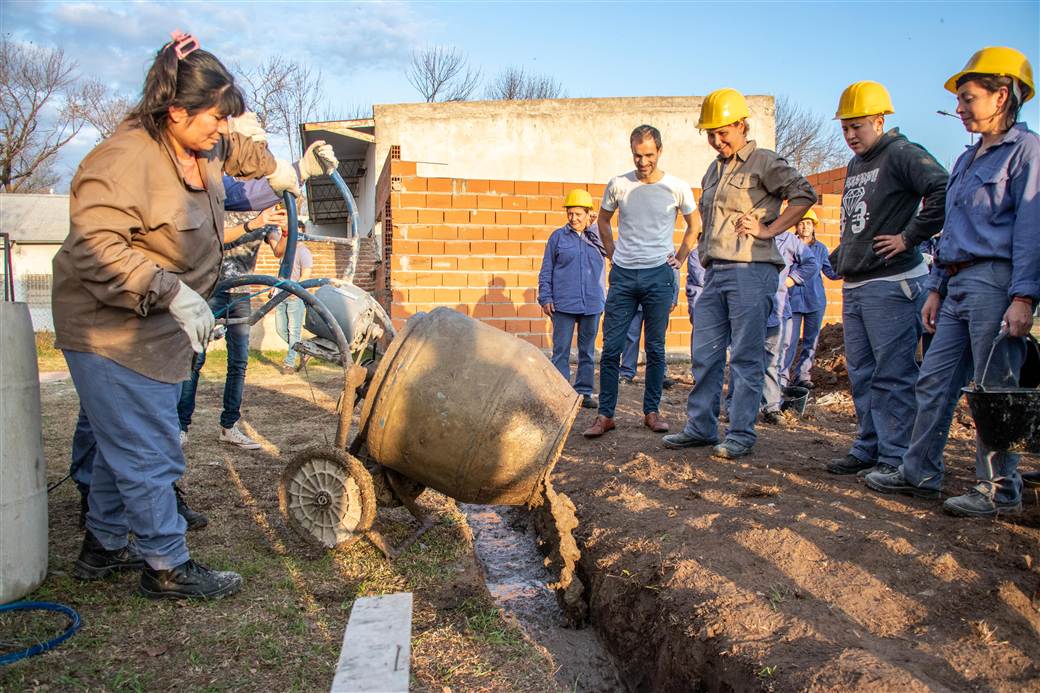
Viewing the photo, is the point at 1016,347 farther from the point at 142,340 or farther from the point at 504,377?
the point at 142,340

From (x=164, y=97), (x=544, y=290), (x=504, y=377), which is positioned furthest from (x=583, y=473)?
(x=164, y=97)

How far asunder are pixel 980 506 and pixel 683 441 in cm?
178

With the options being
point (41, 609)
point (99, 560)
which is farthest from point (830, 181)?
point (41, 609)

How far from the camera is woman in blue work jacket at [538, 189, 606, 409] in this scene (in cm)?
612

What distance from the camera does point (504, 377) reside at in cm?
299

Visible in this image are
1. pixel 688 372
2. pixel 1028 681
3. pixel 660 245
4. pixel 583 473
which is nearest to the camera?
pixel 1028 681

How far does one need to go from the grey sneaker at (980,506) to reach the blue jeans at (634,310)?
2175mm

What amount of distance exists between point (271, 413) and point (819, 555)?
4949 mm

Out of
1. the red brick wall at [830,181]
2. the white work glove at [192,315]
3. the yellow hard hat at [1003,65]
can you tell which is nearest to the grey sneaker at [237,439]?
the white work glove at [192,315]

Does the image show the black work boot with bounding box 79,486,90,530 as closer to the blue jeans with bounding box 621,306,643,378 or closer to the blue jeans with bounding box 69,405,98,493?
the blue jeans with bounding box 69,405,98,493

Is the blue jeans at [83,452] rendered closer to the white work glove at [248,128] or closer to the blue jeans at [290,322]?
the white work glove at [248,128]

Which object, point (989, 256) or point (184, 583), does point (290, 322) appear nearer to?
point (184, 583)

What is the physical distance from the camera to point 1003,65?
10.1ft

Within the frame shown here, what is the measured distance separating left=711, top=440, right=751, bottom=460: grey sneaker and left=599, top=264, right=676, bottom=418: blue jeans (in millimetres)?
869
